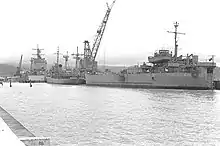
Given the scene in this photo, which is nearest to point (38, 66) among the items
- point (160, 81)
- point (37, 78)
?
point (37, 78)

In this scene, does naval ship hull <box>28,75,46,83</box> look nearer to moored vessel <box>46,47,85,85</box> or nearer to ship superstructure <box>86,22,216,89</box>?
moored vessel <box>46,47,85,85</box>

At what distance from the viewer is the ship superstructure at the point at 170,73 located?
61.2m

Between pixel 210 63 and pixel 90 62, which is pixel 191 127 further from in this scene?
pixel 90 62

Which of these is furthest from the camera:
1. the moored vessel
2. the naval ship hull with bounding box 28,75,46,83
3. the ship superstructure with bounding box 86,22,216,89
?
the naval ship hull with bounding box 28,75,46,83

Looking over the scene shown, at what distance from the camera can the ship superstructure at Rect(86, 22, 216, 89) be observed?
61.2m

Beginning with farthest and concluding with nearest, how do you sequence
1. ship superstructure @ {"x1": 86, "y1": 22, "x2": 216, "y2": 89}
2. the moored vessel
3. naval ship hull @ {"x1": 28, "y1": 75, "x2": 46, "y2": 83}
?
naval ship hull @ {"x1": 28, "y1": 75, "x2": 46, "y2": 83} → the moored vessel → ship superstructure @ {"x1": 86, "y1": 22, "x2": 216, "y2": 89}

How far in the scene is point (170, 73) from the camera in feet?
210

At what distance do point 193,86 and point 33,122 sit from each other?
1932 inches

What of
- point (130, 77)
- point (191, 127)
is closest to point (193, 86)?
point (130, 77)

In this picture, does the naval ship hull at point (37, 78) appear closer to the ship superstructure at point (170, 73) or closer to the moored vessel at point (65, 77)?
the moored vessel at point (65, 77)

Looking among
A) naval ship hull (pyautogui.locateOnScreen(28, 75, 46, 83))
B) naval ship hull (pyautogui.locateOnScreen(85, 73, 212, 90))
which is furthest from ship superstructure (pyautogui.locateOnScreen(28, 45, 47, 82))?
naval ship hull (pyautogui.locateOnScreen(85, 73, 212, 90))

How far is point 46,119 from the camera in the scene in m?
19.2

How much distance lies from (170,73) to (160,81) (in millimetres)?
3882

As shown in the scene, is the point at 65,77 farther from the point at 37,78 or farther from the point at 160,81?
the point at 160,81
